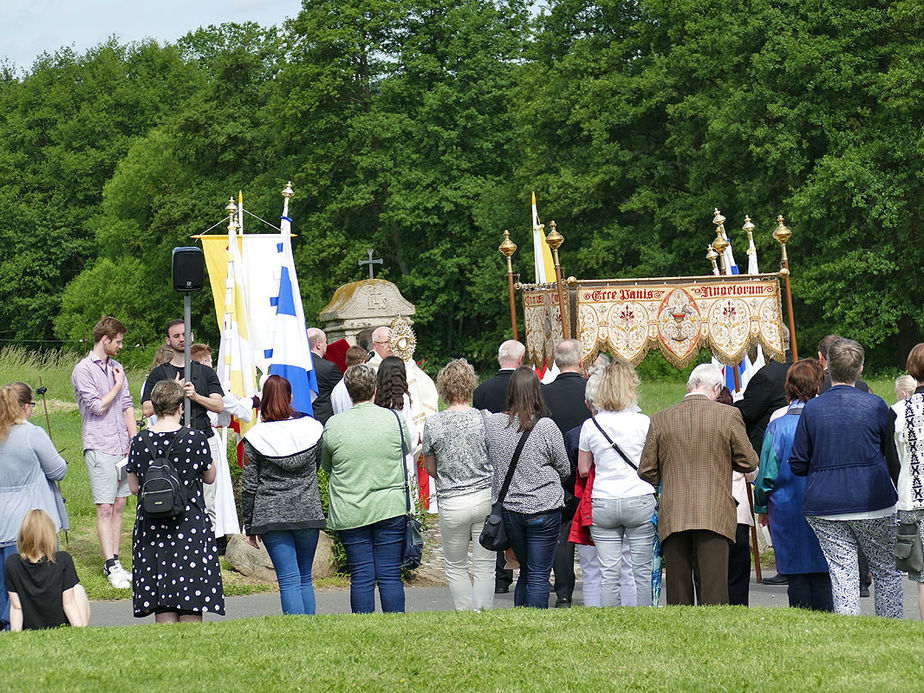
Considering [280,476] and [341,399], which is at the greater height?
[341,399]

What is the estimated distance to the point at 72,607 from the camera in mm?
6836

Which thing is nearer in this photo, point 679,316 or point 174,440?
point 174,440

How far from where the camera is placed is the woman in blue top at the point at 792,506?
735 cm

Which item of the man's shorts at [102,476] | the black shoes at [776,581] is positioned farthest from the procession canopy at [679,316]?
the man's shorts at [102,476]

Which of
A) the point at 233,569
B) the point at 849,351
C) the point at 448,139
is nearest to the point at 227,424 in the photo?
the point at 233,569

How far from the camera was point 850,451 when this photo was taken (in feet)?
22.6

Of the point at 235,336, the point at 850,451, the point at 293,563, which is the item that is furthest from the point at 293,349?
the point at 850,451

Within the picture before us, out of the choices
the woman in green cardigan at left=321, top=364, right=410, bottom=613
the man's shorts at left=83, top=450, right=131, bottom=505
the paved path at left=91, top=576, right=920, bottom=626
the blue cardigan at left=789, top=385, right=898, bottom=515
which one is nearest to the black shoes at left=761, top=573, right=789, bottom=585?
the paved path at left=91, top=576, right=920, bottom=626

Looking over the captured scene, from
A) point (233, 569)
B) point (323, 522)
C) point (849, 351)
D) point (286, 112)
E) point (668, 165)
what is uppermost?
point (286, 112)

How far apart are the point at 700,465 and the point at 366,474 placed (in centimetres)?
187

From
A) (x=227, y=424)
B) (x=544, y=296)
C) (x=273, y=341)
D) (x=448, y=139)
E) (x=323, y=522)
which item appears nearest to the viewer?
(x=323, y=522)

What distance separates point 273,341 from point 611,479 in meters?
5.43

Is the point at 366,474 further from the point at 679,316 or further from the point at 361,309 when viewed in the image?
the point at 361,309

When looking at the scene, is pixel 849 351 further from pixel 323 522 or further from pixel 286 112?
pixel 286 112
